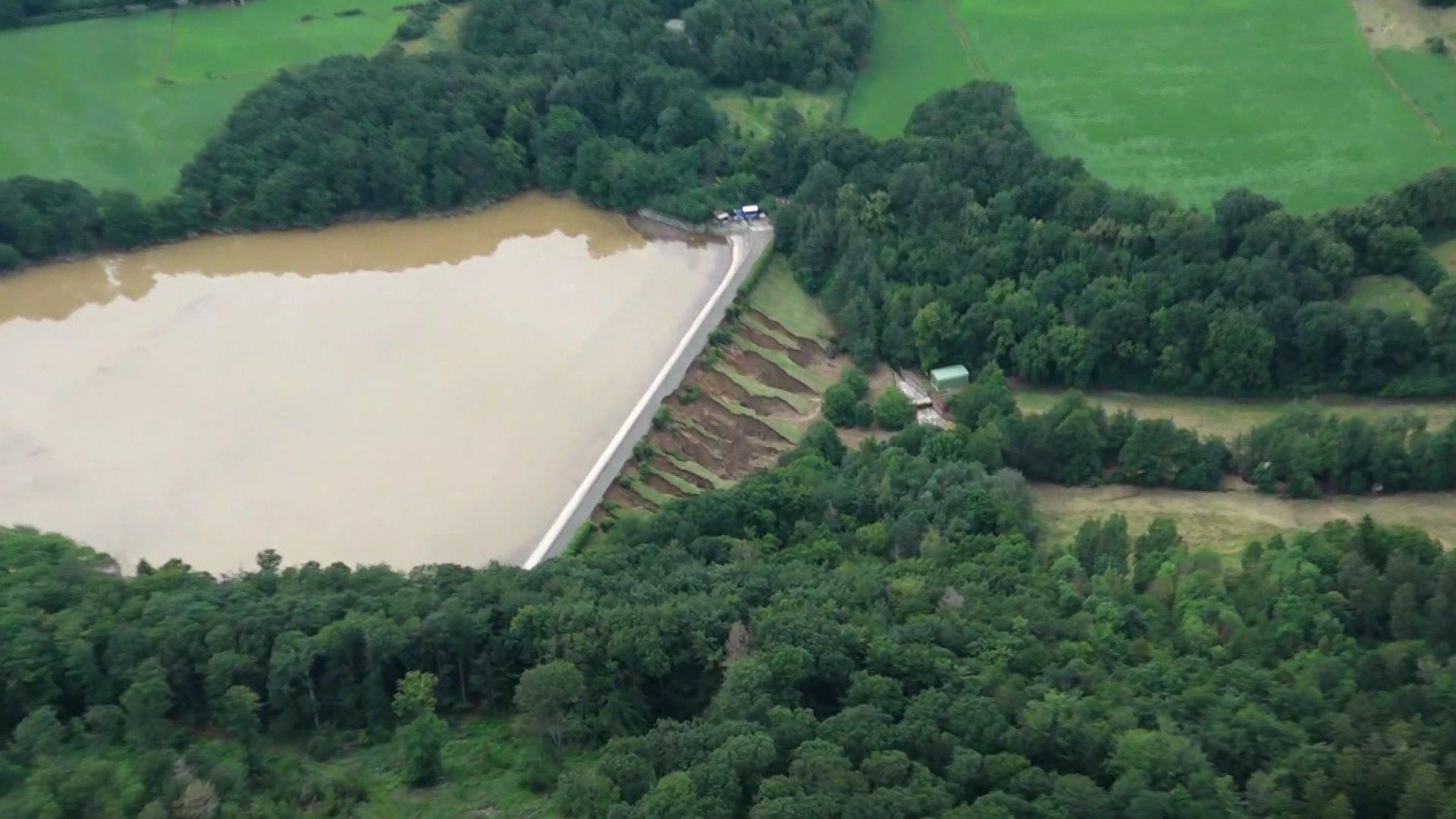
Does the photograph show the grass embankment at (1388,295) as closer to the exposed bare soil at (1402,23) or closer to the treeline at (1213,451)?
the treeline at (1213,451)

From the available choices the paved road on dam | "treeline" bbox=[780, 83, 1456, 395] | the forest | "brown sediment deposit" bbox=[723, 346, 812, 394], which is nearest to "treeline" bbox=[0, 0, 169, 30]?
the forest

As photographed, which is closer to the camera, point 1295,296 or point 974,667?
point 974,667

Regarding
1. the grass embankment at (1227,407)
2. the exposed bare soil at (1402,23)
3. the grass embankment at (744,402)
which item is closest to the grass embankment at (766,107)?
the grass embankment at (744,402)

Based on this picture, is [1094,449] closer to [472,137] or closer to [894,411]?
[894,411]

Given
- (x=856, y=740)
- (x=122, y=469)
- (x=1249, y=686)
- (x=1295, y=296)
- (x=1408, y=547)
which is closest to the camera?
(x=856, y=740)

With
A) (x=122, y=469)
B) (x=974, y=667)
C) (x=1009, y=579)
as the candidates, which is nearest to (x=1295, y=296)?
(x=1009, y=579)

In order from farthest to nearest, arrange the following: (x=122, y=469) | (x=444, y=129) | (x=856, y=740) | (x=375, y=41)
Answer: (x=375, y=41) → (x=444, y=129) → (x=122, y=469) → (x=856, y=740)

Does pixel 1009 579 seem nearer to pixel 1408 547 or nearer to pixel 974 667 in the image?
pixel 974 667
